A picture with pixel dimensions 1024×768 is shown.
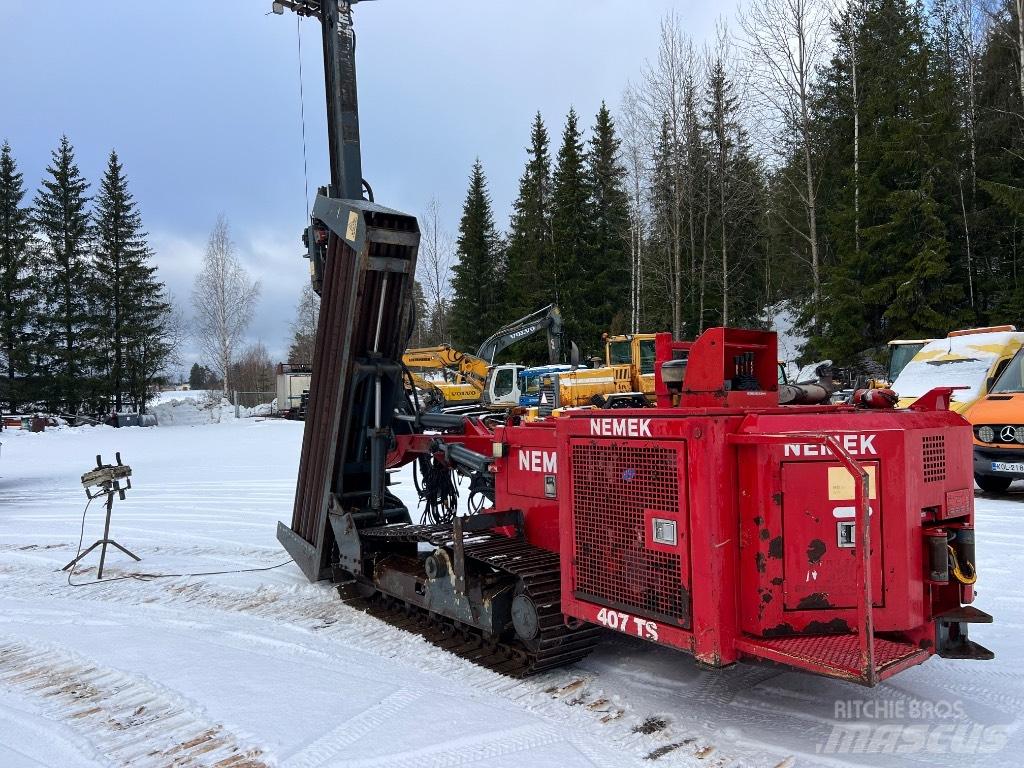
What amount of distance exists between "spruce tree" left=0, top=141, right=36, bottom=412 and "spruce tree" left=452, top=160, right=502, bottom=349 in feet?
71.1

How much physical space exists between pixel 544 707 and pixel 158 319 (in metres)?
41.3

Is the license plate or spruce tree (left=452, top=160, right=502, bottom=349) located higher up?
spruce tree (left=452, top=160, right=502, bottom=349)

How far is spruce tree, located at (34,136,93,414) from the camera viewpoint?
1423 inches

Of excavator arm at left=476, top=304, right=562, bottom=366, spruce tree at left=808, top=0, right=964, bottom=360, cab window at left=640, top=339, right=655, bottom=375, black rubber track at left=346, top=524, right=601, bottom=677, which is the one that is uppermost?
spruce tree at left=808, top=0, right=964, bottom=360

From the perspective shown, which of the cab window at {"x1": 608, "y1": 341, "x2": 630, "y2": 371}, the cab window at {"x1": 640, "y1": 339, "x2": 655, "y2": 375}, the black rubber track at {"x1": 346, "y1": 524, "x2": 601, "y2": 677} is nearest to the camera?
the black rubber track at {"x1": 346, "y1": 524, "x2": 601, "y2": 677}

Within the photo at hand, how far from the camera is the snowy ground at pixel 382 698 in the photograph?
337 centimetres

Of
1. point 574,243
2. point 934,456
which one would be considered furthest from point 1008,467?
point 574,243

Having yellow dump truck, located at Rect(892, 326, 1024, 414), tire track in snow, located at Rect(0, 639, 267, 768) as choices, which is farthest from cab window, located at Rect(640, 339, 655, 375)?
tire track in snow, located at Rect(0, 639, 267, 768)

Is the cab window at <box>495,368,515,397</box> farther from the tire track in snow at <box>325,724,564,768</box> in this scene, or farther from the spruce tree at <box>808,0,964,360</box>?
the tire track in snow at <box>325,724,564,768</box>

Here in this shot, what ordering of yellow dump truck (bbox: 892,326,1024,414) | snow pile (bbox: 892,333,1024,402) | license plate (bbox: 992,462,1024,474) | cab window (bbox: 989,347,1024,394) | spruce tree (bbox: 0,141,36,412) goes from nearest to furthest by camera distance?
1. license plate (bbox: 992,462,1024,474)
2. cab window (bbox: 989,347,1024,394)
3. yellow dump truck (bbox: 892,326,1024,414)
4. snow pile (bbox: 892,333,1024,402)
5. spruce tree (bbox: 0,141,36,412)

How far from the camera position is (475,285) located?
41.6m

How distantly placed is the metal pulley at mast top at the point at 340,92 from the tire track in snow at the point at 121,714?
161 inches

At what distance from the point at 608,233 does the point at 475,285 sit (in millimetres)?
8305

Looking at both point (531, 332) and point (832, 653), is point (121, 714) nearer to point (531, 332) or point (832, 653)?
point (832, 653)
